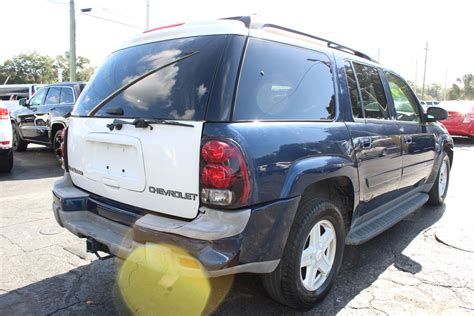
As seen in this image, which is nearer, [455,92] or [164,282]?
[164,282]

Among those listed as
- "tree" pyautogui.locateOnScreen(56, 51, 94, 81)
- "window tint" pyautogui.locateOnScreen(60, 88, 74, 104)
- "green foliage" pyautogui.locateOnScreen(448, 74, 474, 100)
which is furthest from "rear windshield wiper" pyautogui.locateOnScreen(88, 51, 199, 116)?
"green foliage" pyautogui.locateOnScreen(448, 74, 474, 100)

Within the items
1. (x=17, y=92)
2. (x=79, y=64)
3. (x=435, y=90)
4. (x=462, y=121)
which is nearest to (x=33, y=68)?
(x=79, y=64)

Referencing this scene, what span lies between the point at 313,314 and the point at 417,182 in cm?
245

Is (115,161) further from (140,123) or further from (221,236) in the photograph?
(221,236)

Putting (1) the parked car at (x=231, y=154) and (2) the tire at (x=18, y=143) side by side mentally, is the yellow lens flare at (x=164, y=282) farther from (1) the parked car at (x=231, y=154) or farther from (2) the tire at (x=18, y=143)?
(2) the tire at (x=18, y=143)

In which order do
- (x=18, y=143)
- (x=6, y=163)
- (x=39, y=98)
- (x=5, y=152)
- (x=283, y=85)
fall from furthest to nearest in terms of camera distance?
(x=18, y=143) → (x=39, y=98) → (x=6, y=163) → (x=5, y=152) → (x=283, y=85)

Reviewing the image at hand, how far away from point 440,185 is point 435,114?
122 cm

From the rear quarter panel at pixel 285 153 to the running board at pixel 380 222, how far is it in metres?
0.67

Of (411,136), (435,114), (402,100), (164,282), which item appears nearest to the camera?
(164,282)

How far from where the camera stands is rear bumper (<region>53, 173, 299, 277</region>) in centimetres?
227

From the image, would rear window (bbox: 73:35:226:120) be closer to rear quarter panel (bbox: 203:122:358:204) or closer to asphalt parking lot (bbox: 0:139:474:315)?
rear quarter panel (bbox: 203:122:358:204)

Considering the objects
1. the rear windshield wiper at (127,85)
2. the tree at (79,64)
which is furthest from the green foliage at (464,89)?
the rear windshield wiper at (127,85)

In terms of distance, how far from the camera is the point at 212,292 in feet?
10.4

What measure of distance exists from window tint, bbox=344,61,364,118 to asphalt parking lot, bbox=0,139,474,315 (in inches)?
53.5
